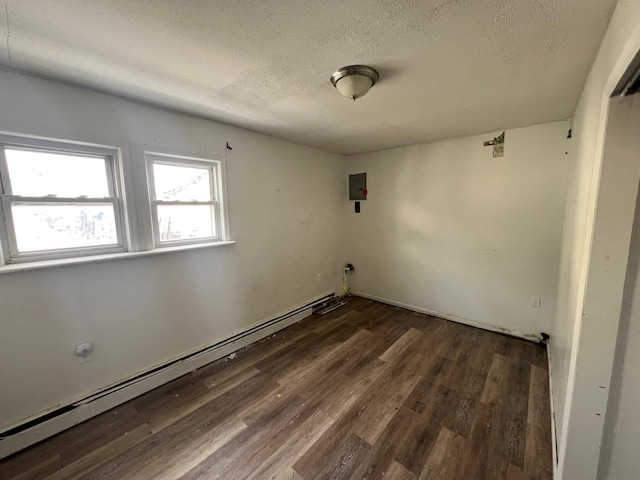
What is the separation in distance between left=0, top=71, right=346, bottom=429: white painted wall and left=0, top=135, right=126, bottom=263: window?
0.42 ft

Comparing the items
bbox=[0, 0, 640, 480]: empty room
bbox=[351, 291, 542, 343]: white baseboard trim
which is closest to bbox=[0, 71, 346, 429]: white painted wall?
bbox=[0, 0, 640, 480]: empty room

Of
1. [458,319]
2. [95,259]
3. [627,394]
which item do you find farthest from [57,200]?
[458,319]

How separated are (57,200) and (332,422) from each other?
2.35 metres

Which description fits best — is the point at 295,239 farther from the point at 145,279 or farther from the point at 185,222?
the point at 145,279

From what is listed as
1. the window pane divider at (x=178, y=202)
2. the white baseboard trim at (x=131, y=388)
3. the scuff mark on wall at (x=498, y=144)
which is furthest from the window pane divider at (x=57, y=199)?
the scuff mark on wall at (x=498, y=144)

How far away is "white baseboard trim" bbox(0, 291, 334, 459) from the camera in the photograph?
1.50m

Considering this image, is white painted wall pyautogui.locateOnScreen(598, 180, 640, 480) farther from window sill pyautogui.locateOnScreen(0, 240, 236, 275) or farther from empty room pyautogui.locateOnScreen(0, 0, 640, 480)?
window sill pyautogui.locateOnScreen(0, 240, 236, 275)

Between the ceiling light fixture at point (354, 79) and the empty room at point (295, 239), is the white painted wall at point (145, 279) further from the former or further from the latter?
the ceiling light fixture at point (354, 79)

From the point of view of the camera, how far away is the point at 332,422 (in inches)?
65.4

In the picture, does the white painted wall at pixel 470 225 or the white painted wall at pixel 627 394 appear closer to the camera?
the white painted wall at pixel 627 394

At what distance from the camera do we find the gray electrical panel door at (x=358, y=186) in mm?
3664

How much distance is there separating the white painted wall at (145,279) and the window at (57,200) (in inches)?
5.0

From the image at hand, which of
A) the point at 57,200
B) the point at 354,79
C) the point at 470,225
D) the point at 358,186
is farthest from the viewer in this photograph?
the point at 358,186

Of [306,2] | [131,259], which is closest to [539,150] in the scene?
[306,2]
